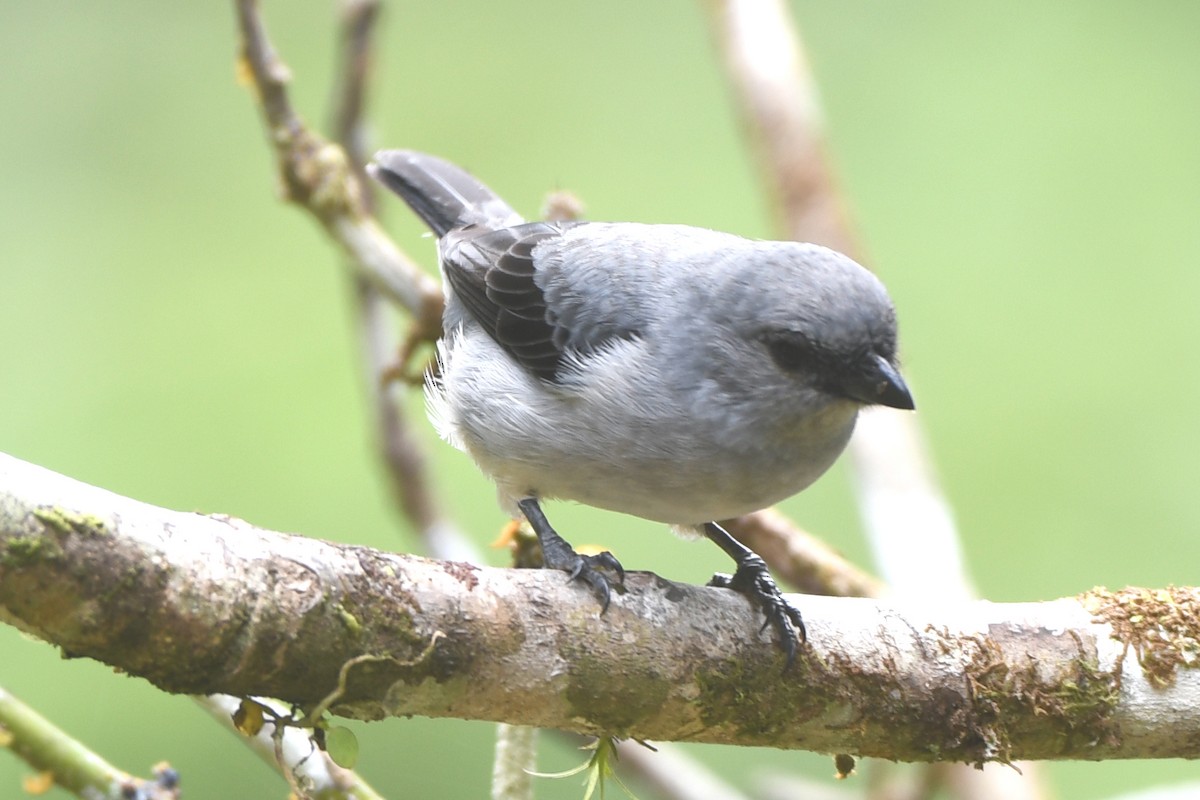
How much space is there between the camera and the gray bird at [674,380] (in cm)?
284

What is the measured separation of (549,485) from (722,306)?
24.2 inches

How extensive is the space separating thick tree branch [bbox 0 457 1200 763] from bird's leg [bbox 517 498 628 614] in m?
0.06

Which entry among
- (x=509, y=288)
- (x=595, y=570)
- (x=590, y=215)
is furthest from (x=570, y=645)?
(x=590, y=215)

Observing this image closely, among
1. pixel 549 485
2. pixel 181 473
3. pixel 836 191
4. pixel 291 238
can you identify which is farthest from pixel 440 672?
pixel 291 238

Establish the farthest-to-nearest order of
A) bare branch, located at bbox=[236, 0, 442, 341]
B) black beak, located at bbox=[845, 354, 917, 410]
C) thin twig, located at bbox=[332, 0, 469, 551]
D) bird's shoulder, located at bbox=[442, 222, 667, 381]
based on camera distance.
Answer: thin twig, located at bbox=[332, 0, 469, 551] < bare branch, located at bbox=[236, 0, 442, 341] < bird's shoulder, located at bbox=[442, 222, 667, 381] < black beak, located at bbox=[845, 354, 917, 410]

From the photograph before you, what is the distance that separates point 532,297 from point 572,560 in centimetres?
88

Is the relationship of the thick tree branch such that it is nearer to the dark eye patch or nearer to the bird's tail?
the dark eye patch

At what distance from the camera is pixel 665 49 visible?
9.51m

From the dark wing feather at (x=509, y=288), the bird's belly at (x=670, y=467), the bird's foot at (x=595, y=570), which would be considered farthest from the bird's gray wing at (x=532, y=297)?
the bird's foot at (x=595, y=570)

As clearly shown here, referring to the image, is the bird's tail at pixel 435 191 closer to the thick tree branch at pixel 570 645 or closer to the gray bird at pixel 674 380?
the gray bird at pixel 674 380

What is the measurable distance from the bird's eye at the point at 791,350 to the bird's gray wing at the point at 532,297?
1.26 feet

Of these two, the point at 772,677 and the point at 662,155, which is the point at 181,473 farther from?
the point at 772,677

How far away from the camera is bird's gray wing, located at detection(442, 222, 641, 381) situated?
3223mm

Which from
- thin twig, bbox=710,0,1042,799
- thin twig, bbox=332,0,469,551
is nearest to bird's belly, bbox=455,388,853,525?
thin twig, bbox=710,0,1042,799
